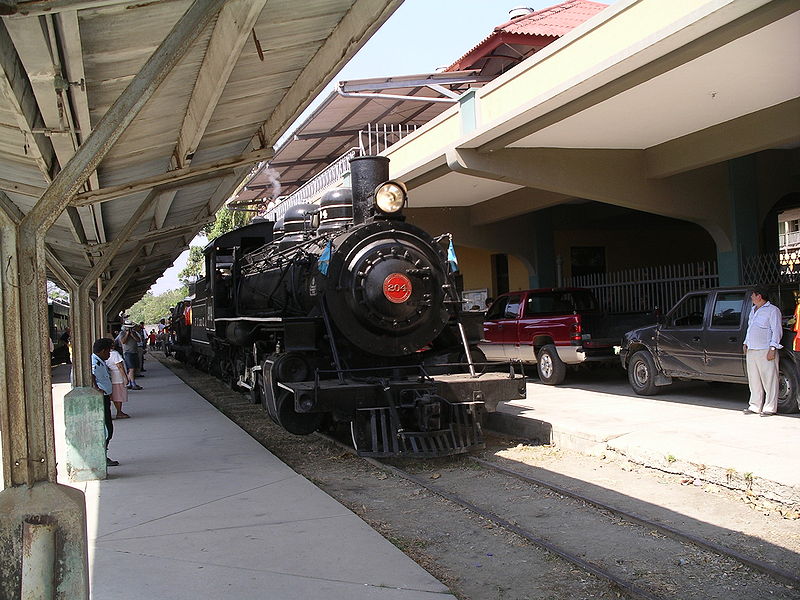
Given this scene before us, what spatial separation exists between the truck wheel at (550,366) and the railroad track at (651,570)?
703 cm

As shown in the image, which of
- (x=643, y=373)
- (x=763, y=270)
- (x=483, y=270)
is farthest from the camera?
(x=483, y=270)

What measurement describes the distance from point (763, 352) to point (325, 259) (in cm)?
542

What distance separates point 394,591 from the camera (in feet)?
14.6

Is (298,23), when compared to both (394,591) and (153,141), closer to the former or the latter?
(153,141)

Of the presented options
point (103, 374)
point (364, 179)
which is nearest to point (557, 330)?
point (364, 179)

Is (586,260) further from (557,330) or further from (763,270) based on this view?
(763,270)

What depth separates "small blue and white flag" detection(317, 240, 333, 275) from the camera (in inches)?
352

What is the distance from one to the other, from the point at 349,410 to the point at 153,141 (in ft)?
11.6

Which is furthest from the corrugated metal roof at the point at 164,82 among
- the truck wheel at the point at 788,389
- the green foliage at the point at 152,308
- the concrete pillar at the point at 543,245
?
the green foliage at the point at 152,308

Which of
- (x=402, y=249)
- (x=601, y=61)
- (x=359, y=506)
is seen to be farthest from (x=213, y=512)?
(x=601, y=61)

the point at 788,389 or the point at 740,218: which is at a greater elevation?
the point at 740,218

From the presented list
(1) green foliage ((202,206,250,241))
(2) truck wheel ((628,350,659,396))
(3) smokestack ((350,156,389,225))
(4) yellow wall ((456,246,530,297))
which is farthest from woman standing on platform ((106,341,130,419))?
(1) green foliage ((202,206,250,241))

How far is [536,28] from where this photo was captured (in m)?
20.3

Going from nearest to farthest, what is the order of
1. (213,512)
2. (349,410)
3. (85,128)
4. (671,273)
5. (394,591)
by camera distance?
(394,591) < (85,128) < (213,512) < (349,410) < (671,273)
